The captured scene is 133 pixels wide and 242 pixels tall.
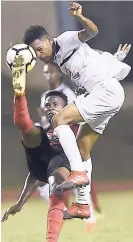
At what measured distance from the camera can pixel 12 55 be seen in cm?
252

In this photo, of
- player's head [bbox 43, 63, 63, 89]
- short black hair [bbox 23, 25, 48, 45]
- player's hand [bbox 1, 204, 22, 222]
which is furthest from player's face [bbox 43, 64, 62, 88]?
player's hand [bbox 1, 204, 22, 222]

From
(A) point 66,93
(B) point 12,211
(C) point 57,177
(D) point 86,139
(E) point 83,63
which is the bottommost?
(B) point 12,211

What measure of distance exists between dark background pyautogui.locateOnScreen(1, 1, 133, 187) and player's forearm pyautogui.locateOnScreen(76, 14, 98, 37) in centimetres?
2

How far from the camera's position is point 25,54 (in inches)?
97.3

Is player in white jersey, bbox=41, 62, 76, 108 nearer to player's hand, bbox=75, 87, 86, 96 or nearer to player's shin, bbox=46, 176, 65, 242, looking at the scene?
player's hand, bbox=75, 87, 86, 96

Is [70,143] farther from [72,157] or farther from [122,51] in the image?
[122,51]

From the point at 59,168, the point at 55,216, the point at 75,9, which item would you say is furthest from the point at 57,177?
the point at 75,9

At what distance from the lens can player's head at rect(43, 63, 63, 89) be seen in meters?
2.57

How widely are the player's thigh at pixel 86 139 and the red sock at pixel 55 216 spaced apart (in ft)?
0.55

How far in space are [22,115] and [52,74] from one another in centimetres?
17

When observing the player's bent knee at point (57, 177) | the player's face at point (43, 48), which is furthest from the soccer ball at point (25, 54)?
the player's bent knee at point (57, 177)

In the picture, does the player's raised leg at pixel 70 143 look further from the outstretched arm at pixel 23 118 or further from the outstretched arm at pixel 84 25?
the outstretched arm at pixel 84 25

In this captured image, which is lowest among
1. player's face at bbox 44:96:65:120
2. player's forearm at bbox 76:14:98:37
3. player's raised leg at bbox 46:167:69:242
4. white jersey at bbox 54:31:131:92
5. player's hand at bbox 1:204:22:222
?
player's hand at bbox 1:204:22:222

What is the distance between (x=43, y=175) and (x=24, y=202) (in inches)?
4.8
